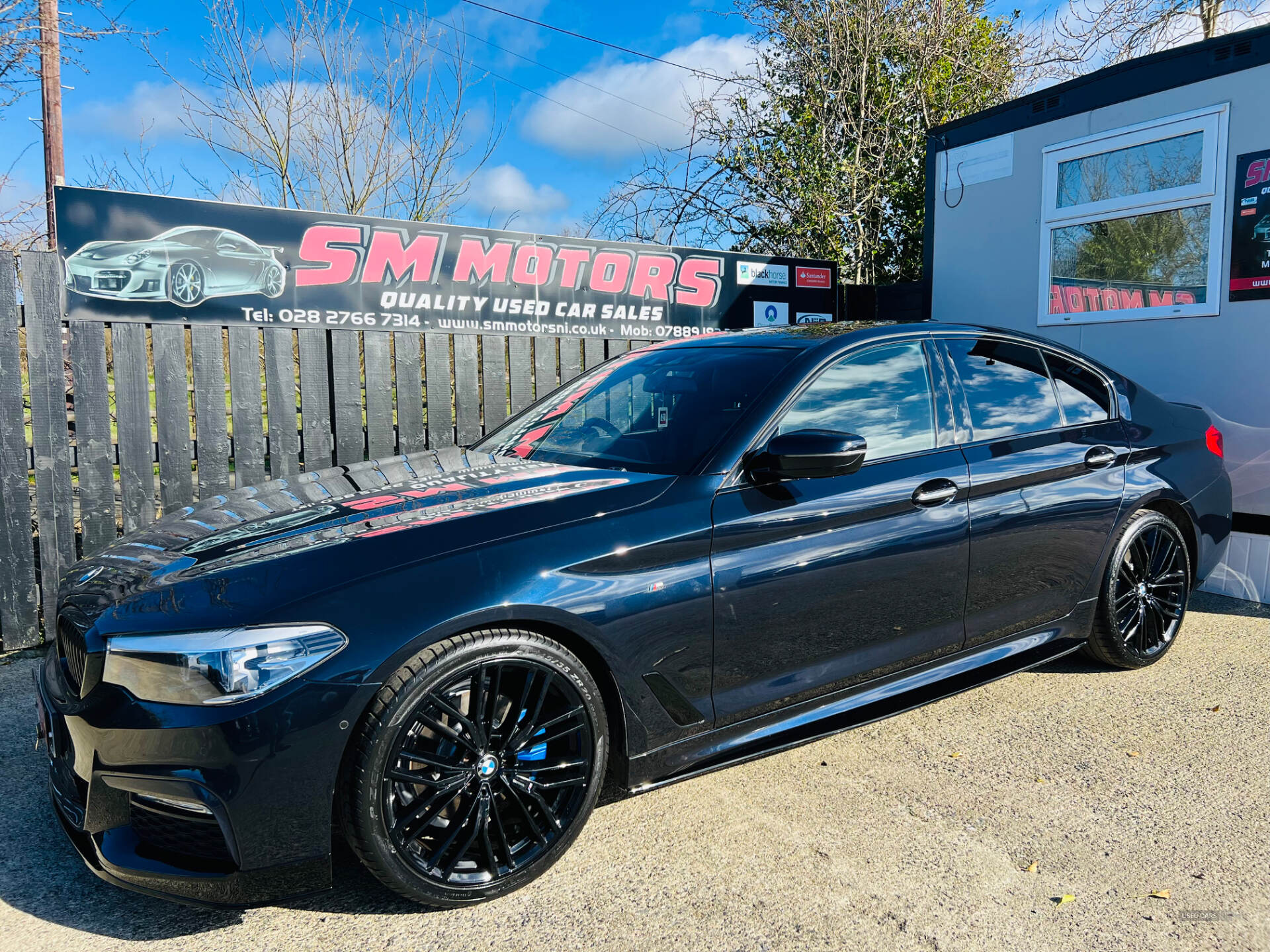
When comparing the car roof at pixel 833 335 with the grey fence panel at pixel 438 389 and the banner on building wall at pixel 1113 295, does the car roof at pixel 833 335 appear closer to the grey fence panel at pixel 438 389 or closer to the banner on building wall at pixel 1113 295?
the grey fence panel at pixel 438 389

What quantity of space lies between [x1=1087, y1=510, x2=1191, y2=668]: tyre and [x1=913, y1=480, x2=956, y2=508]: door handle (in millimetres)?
1165

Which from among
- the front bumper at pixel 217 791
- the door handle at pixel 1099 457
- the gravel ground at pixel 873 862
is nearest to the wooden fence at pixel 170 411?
the gravel ground at pixel 873 862

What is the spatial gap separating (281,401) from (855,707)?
12.9ft

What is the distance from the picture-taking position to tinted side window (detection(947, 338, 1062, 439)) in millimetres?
3578

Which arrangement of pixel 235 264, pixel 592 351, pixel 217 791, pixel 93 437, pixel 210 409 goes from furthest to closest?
pixel 592 351, pixel 235 264, pixel 210 409, pixel 93 437, pixel 217 791

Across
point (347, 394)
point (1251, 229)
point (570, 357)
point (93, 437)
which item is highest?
point (1251, 229)

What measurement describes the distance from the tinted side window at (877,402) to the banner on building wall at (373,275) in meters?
2.74

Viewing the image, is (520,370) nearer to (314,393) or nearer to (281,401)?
(314,393)

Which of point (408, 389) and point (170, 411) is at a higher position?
point (408, 389)

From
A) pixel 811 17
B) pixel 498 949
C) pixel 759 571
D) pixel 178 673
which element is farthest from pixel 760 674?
pixel 811 17

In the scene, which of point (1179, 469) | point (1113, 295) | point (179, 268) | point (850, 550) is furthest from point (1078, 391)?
point (179, 268)

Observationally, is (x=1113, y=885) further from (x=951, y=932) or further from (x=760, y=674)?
(x=760, y=674)

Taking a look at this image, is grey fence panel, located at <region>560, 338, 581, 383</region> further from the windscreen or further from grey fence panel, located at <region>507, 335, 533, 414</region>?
the windscreen

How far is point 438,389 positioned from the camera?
594 cm
